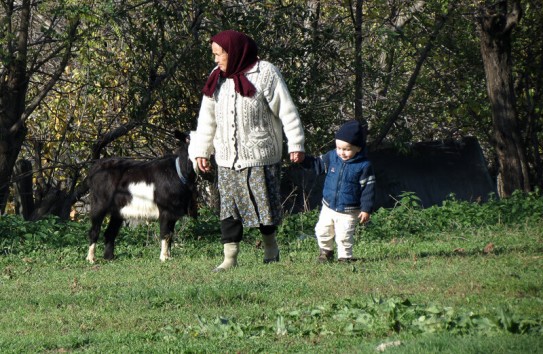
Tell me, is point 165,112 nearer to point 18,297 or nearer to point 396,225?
point 396,225

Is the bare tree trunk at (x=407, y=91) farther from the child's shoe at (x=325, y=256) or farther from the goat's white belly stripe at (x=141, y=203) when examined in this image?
the child's shoe at (x=325, y=256)

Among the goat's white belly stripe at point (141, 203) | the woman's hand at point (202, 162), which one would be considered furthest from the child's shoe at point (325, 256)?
the goat's white belly stripe at point (141, 203)

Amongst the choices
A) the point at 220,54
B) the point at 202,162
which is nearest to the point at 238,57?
the point at 220,54

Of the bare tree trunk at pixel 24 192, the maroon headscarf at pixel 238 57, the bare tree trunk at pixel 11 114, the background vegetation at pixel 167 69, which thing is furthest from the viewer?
the bare tree trunk at pixel 24 192

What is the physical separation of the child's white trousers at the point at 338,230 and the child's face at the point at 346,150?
504mm

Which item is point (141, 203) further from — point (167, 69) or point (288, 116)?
point (167, 69)

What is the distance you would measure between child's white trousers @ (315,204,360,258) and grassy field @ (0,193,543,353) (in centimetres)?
30

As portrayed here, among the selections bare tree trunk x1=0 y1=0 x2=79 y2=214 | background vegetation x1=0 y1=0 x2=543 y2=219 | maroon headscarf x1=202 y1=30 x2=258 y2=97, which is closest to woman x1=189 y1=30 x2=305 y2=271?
maroon headscarf x1=202 y1=30 x2=258 y2=97

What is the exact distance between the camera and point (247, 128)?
31.3ft

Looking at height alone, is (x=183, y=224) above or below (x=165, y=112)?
below

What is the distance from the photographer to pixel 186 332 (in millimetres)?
6848

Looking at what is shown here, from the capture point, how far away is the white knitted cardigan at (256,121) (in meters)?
9.52

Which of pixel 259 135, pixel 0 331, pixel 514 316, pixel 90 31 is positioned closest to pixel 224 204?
pixel 259 135

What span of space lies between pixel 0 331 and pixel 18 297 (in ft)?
4.98
